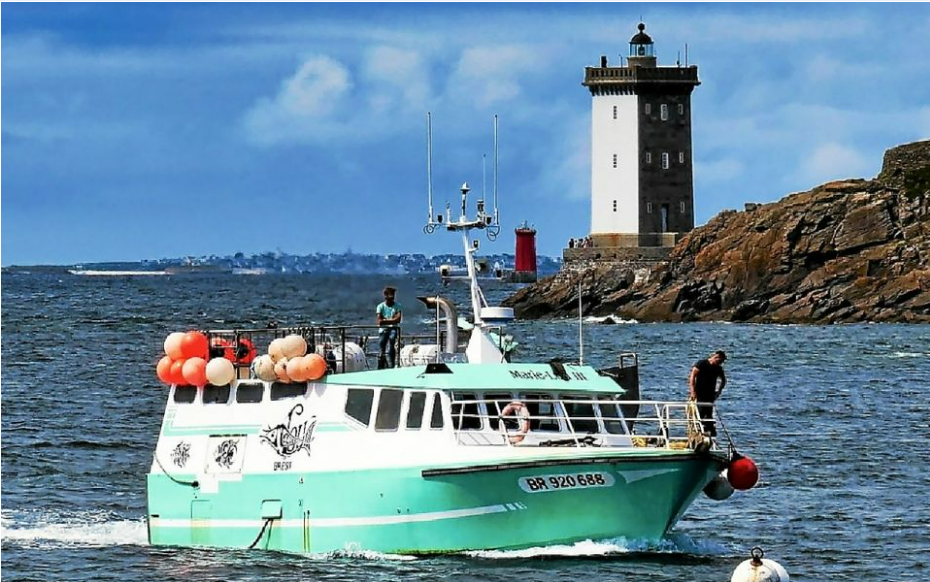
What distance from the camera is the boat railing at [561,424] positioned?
24688mm

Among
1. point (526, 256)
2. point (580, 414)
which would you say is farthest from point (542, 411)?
point (526, 256)

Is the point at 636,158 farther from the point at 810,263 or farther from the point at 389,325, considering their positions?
the point at 389,325

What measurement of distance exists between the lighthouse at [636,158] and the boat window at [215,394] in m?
79.6

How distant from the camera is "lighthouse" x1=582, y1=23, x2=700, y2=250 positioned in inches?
4213

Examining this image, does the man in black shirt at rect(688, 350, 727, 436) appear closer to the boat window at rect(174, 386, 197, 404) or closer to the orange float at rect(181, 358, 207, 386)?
the orange float at rect(181, 358, 207, 386)

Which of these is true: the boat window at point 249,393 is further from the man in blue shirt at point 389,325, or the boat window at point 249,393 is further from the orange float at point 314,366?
the man in blue shirt at point 389,325

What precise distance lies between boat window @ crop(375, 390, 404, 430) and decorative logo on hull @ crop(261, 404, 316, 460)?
1026 millimetres

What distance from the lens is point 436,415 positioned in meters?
25.0

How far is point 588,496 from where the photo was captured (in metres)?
24.3

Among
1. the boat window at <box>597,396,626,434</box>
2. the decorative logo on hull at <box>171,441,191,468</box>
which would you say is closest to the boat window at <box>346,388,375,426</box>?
the decorative logo on hull at <box>171,441,191,468</box>

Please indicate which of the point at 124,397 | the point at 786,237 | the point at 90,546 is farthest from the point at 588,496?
the point at 786,237

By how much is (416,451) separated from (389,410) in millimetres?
818

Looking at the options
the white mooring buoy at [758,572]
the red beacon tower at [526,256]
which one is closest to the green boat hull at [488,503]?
the white mooring buoy at [758,572]

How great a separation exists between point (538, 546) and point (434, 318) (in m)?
4.37
